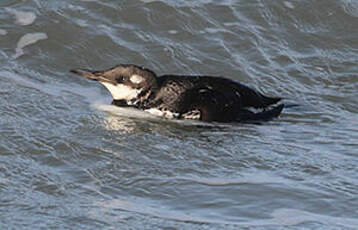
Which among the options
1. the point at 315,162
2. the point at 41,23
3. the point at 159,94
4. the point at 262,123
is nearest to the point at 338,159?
the point at 315,162

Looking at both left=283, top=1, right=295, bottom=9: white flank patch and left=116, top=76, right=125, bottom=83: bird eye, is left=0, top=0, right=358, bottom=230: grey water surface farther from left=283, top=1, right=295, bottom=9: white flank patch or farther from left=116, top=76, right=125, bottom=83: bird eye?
left=116, top=76, right=125, bottom=83: bird eye

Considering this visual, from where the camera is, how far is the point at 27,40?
11062mm

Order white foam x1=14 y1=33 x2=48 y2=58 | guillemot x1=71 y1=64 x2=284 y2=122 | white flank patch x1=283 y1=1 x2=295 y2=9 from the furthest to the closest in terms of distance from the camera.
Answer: white flank patch x1=283 y1=1 x2=295 y2=9 < white foam x1=14 y1=33 x2=48 y2=58 < guillemot x1=71 y1=64 x2=284 y2=122

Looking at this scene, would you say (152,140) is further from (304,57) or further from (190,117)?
(304,57)

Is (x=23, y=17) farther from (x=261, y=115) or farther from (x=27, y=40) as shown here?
(x=261, y=115)

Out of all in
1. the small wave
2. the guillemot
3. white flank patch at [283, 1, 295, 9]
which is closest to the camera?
the small wave

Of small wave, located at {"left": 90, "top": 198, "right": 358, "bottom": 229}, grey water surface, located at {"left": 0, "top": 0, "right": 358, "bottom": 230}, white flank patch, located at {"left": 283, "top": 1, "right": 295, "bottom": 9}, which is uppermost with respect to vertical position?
white flank patch, located at {"left": 283, "top": 1, "right": 295, "bottom": 9}

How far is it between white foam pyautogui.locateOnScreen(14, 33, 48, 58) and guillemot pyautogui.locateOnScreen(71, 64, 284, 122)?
138 centimetres

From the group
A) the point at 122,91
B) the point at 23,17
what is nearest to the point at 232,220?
the point at 122,91

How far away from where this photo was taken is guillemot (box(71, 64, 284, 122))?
9.31 m

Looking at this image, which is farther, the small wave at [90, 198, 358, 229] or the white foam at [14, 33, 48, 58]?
the white foam at [14, 33, 48, 58]

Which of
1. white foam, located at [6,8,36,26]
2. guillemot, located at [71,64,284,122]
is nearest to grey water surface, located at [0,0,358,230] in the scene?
white foam, located at [6,8,36,26]

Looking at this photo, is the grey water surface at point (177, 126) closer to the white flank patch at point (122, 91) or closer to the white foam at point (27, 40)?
the white foam at point (27, 40)

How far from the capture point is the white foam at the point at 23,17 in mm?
11383
